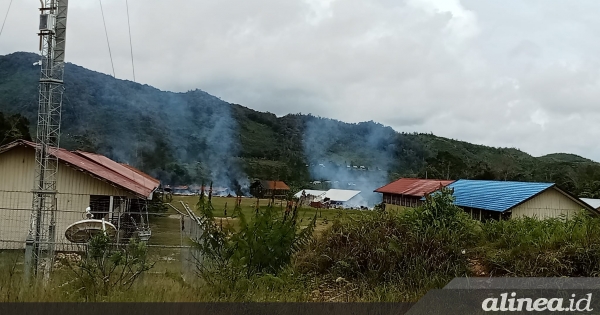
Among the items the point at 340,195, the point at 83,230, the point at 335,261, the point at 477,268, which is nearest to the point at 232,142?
the point at 340,195

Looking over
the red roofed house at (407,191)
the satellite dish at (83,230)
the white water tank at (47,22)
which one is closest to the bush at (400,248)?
the satellite dish at (83,230)

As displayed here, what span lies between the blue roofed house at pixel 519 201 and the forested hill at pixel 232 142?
86.5 feet

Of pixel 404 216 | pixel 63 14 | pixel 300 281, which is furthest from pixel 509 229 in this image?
pixel 63 14

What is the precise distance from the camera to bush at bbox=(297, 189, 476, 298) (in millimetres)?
6574

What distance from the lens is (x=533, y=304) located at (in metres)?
5.52

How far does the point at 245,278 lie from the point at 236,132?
9552 cm

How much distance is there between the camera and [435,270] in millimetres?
6625

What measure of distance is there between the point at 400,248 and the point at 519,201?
1835cm

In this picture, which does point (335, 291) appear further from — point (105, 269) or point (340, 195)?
point (340, 195)

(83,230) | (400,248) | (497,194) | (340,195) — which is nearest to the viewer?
(400,248)

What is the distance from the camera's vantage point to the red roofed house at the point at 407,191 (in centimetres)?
3621

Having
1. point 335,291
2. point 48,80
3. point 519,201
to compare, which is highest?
point 48,80

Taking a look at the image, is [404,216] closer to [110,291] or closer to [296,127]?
[110,291]

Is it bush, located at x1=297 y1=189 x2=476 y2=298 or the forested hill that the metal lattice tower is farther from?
the forested hill
